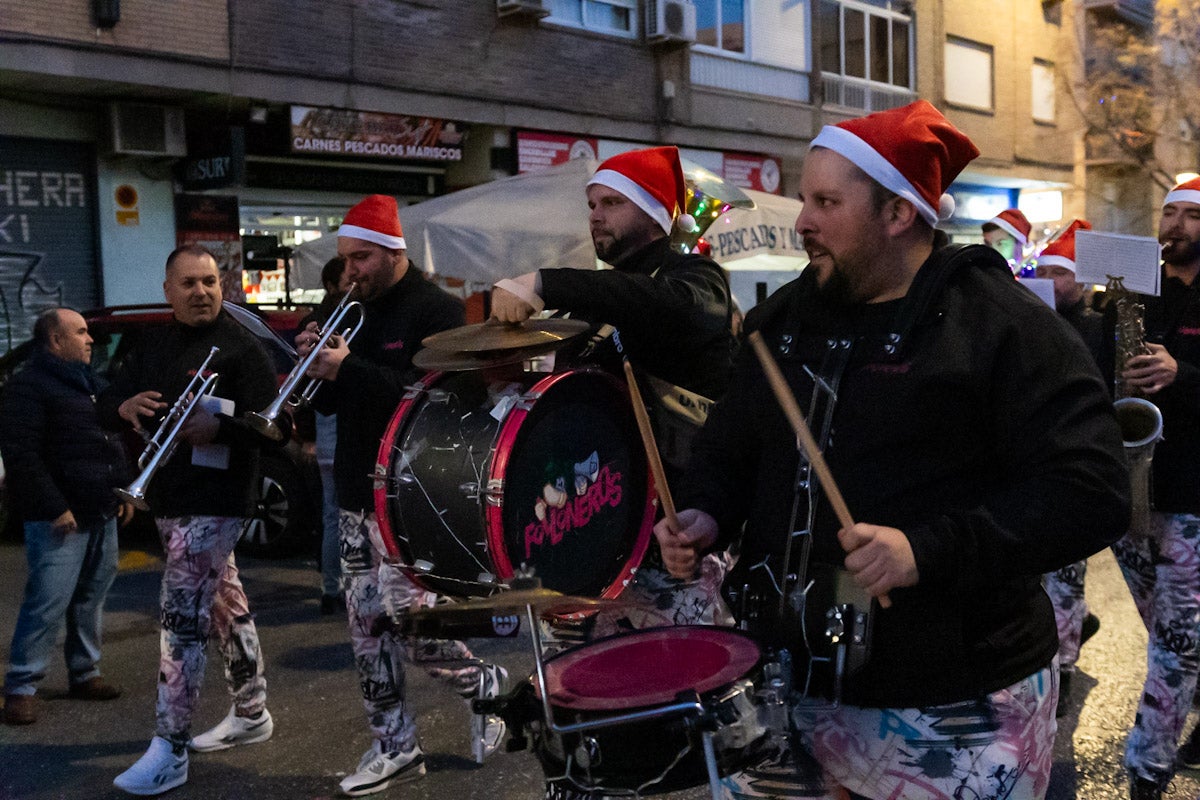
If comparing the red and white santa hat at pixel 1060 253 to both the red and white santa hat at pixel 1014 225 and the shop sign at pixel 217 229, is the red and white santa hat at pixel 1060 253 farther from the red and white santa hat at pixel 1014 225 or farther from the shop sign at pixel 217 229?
the shop sign at pixel 217 229

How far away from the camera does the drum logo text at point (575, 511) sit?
3.77 m

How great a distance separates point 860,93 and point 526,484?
22.0m

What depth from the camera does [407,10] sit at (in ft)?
51.1

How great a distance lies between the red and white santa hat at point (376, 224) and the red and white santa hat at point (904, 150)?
9.21 feet

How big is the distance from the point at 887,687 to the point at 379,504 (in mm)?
2239

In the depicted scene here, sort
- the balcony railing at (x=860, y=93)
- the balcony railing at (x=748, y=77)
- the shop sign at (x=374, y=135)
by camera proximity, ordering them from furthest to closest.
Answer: the balcony railing at (x=860, y=93) → the balcony railing at (x=748, y=77) → the shop sign at (x=374, y=135)

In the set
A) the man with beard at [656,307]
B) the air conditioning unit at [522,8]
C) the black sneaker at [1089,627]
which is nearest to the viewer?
the man with beard at [656,307]

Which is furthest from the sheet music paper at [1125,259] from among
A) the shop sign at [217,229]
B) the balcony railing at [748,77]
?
the balcony railing at [748,77]

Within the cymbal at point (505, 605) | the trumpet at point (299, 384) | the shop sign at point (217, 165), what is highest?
the shop sign at point (217, 165)

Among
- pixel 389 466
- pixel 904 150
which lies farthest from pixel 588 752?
pixel 389 466

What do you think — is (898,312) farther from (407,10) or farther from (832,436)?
(407,10)

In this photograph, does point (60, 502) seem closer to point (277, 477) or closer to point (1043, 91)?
point (277, 477)

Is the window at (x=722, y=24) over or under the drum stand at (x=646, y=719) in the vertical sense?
over

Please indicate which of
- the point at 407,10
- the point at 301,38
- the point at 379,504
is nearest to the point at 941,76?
the point at 407,10
